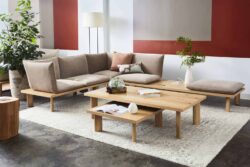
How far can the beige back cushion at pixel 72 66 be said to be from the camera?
5689 millimetres

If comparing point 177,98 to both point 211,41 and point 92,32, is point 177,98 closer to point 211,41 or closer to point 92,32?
point 211,41

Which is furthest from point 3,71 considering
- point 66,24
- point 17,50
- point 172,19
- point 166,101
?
point 172,19

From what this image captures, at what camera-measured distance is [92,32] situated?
7.11 m

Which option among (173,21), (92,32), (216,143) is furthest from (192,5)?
(216,143)

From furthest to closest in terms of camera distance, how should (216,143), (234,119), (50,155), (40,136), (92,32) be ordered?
(92,32) < (234,119) < (40,136) < (216,143) < (50,155)

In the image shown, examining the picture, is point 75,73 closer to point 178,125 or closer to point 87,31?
point 87,31

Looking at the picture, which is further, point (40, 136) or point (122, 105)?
point (122, 105)

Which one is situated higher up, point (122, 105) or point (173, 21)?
point (173, 21)

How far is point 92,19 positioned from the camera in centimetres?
642

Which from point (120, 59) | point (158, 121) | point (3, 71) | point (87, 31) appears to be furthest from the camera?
point (87, 31)

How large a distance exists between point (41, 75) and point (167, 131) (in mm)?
2189

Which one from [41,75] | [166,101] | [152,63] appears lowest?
[166,101]

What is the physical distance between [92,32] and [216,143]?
4501mm

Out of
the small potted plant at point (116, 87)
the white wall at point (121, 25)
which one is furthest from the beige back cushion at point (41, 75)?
the white wall at point (121, 25)
